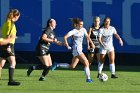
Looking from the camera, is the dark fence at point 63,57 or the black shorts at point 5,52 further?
the dark fence at point 63,57

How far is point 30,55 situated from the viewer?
23.3 m

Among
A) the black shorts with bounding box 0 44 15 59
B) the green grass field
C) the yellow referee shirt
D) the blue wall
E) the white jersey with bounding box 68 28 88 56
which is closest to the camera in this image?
the green grass field

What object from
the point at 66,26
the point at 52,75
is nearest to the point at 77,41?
the point at 52,75

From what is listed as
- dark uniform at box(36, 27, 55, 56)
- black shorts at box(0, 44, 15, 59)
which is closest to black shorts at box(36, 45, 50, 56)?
dark uniform at box(36, 27, 55, 56)

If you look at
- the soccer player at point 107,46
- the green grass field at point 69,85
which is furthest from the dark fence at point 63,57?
the soccer player at point 107,46

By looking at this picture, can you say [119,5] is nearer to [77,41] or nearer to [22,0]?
[22,0]

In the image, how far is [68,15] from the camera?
2316 centimetres

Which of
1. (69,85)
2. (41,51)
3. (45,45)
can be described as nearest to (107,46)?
(45,45)

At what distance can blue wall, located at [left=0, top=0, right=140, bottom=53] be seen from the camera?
2308 cm

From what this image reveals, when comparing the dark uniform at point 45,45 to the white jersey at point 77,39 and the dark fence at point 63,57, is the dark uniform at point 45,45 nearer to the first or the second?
the white jersey at point 77,39

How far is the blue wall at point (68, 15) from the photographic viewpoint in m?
23.1

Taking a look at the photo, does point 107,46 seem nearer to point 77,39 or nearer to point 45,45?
point 77,39

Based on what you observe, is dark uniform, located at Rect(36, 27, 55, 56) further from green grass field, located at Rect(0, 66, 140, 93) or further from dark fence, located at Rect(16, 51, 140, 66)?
dark fence, located at Rect(16, 51, 140, 66)

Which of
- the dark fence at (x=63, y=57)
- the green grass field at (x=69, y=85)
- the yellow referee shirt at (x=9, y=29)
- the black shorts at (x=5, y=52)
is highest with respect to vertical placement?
the yellow referee shirt at (x=9, y=29)
